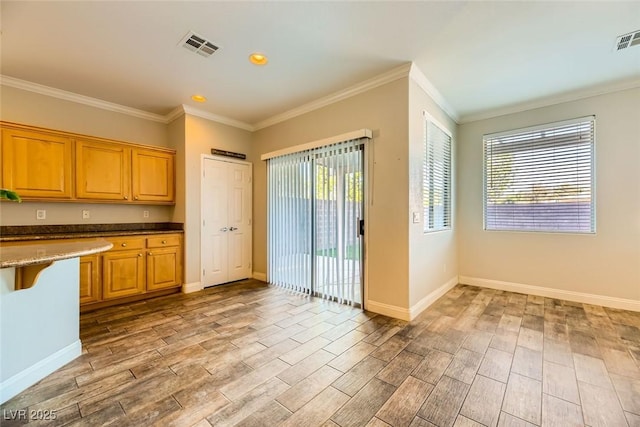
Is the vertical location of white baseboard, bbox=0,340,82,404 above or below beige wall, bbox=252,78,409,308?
below

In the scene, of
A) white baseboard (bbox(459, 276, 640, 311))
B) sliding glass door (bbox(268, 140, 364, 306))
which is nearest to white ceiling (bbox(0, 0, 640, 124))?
sliding glass door (bbox(268, 140, 364, 306))

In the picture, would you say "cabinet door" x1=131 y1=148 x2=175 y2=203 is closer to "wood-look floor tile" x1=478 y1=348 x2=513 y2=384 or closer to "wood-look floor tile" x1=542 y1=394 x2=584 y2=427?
"wood-look floor tile" x1=478 y1=348 x2=513 y2=384

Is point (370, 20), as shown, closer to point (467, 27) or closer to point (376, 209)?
point (467, 27)

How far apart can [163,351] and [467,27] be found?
3.88 metres

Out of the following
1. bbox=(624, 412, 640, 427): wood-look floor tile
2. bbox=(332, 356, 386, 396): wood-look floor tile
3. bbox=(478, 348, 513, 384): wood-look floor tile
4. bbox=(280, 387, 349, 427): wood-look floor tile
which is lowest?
bbox=(624, 412, 640, 427): wood-look floor tile

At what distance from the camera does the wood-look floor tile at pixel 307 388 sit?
1.69 m

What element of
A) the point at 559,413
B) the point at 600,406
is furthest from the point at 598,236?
the point at 559,413

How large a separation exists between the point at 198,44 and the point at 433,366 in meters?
3.53

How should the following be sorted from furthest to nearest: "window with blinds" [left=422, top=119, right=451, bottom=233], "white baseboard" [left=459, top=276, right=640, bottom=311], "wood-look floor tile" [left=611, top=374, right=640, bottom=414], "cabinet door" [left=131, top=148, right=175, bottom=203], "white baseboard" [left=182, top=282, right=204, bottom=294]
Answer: "white baseboard" [left=182, top=282, right=204, bottom=294]
"cabinet door" [left=131, top=148, right=175, bottom=203]
"window with blinds" [left=422, top=119, right=451, bottom=233]
"white baseboard" [left=459, top=276, right=640, bottom=311]
"wood-look floor tile" [left=611, top=374, right=640, bottom=414]

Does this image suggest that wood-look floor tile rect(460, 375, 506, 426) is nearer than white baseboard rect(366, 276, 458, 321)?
Yes

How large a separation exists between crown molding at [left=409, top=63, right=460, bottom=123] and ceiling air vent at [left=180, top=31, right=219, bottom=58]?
82.4 inches

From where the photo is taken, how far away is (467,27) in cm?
234

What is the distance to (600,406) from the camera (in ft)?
5.48

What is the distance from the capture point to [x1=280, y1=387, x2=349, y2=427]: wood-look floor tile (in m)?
1.53
